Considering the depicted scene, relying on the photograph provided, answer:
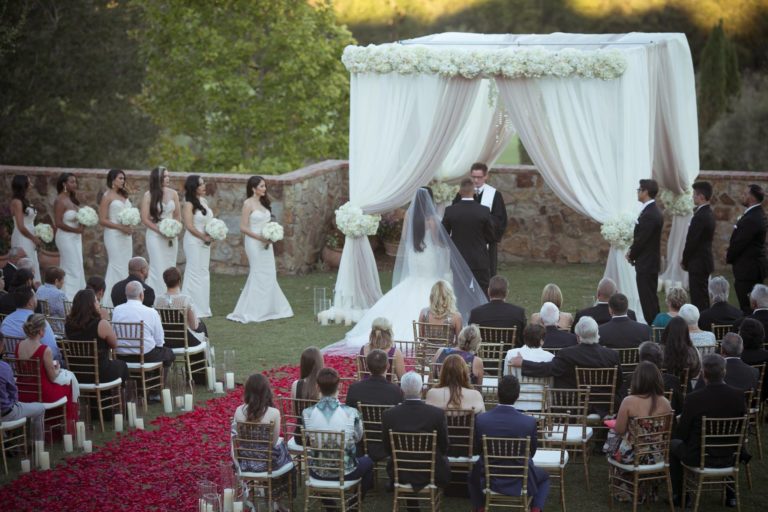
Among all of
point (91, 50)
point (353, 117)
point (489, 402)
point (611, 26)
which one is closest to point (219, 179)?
point (353, 117)

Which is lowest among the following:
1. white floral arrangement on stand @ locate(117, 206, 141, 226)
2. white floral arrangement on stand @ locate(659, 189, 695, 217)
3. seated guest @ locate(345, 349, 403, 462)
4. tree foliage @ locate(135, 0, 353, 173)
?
seated guest @ locate(345, 349, 403, 462)

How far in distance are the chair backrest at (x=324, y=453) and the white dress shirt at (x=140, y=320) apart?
133 inches

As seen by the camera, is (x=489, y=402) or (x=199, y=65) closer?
(x=489, y=402)

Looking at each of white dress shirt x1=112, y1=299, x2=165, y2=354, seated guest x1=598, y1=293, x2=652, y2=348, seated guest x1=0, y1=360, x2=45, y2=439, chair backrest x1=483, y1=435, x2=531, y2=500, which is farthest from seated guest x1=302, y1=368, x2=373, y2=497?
→ white dress shirt x1=112, y1=299, x2=165, y2=354

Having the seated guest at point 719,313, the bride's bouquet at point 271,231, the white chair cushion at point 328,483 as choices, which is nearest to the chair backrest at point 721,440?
the seated guest at point 719,313

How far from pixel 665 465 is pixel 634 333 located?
1783 millimetres

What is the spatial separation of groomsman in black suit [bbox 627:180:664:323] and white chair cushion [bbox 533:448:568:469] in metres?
4.84

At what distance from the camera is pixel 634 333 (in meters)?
9.98

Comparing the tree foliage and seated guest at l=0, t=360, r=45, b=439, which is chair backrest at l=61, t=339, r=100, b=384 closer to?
seated guest at l=0, t=360, r=45, b=439

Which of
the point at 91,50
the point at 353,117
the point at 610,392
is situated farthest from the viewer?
the point at 91,50

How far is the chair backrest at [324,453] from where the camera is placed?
797 cm

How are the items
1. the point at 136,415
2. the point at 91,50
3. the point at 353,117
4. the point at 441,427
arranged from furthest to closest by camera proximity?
the point at 91,50, the point at 353,117, the point at 136,415, the point at 441,427

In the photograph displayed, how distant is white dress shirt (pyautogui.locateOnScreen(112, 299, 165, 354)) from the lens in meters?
10.9

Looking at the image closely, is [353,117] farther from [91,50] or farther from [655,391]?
[91,50]
